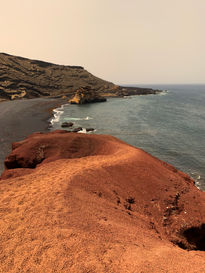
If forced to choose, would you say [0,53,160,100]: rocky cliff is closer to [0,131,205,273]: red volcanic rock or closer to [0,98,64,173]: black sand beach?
[0,98,64,173]: black sand beach

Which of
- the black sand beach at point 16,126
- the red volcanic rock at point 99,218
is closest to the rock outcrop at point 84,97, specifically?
the black sand beach at point 16,126

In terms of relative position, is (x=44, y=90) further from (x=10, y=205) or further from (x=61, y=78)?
(x=10, y=205)

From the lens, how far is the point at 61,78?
123562 mm

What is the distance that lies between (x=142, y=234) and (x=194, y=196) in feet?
21.1

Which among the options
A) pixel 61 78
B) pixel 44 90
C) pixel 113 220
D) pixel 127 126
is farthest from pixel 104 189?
pixel 61 78

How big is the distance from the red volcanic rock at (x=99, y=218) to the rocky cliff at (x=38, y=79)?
296ft

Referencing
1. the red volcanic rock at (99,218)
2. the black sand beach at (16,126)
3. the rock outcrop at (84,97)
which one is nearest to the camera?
the red volcanic rock at (99,218)

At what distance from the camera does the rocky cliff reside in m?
92.1

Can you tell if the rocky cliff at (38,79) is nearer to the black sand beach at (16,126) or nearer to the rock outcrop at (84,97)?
the rock outcrop at (84,97)

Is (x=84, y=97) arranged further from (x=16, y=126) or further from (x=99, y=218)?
(x=99, y=218)

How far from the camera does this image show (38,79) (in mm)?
110188

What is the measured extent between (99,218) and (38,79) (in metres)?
119

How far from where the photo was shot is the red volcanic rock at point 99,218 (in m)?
5.30

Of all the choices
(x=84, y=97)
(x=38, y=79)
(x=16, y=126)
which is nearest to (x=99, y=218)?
(x=16, y=126)
